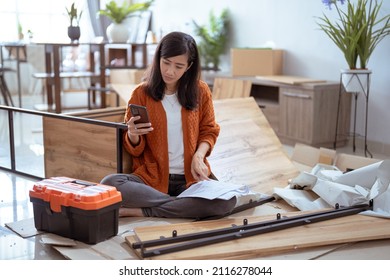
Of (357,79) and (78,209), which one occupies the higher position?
(357,79)

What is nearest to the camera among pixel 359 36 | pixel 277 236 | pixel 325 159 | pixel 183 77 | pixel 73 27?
pixel 277 236

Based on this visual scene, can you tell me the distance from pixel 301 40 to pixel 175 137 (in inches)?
103

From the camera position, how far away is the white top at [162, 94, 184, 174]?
2.55m

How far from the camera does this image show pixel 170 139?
2551mm

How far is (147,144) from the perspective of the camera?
2.57m

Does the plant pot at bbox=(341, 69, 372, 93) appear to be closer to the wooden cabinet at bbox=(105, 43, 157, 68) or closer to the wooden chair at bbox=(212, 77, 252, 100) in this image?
the wooden chair at bbox=(212, 77, 252, 100)

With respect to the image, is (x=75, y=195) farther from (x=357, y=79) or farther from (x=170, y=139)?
(x=357, y=79)

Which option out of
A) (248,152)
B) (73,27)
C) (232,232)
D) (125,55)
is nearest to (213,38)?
(125,55)

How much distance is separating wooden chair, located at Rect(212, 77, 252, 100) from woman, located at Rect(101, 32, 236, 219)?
188 cm

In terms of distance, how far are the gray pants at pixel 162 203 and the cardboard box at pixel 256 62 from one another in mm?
2717

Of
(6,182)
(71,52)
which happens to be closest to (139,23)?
(71,52)

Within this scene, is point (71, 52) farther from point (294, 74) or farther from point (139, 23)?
point (294, 74)
